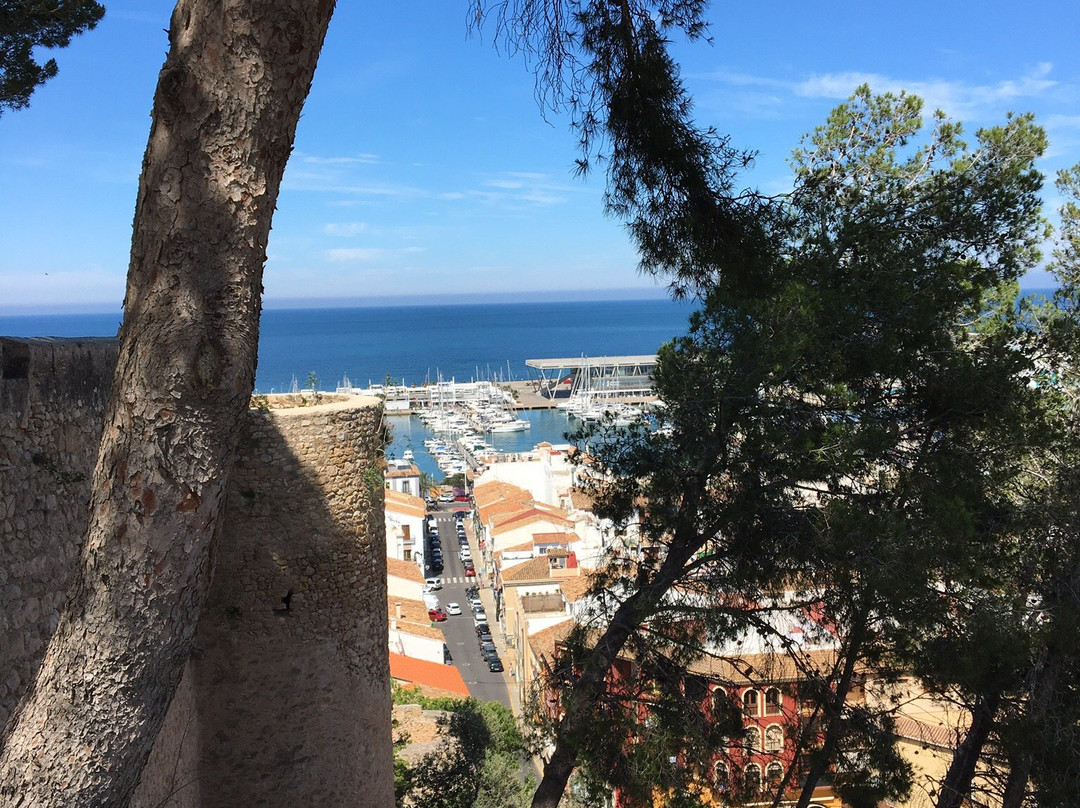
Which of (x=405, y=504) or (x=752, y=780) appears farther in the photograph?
(x=405, y=504)

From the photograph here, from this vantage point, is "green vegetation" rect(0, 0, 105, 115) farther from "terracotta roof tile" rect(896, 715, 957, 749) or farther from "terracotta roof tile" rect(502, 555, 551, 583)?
"terracotta roof tile" rect(502, 555, 551, 583)

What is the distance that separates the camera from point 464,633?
26.0 metres

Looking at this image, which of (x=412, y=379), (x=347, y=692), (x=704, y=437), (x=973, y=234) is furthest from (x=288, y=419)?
(x=412, y=379)

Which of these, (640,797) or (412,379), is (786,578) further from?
(412,379)

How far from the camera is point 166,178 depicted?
226cm

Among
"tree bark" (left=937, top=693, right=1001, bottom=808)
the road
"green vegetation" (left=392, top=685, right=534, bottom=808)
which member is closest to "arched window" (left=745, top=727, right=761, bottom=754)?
"tree bark" (left=937, top=693, right=1001, bottom=808)

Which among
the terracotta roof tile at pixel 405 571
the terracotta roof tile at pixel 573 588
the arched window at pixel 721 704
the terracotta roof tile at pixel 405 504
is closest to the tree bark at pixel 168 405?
the arched window at pixel 721 704

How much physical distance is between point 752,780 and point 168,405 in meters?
4.48

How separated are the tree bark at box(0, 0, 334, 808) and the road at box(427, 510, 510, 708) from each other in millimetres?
17156

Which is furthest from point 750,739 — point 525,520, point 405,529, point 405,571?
point 405,529

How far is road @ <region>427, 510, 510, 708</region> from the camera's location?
2112 cm

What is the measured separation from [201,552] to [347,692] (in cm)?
322

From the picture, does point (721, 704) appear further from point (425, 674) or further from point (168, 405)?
point (425, 674)

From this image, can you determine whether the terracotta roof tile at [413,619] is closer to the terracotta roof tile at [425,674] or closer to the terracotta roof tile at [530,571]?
the terracotta roof tile at [425,674]
